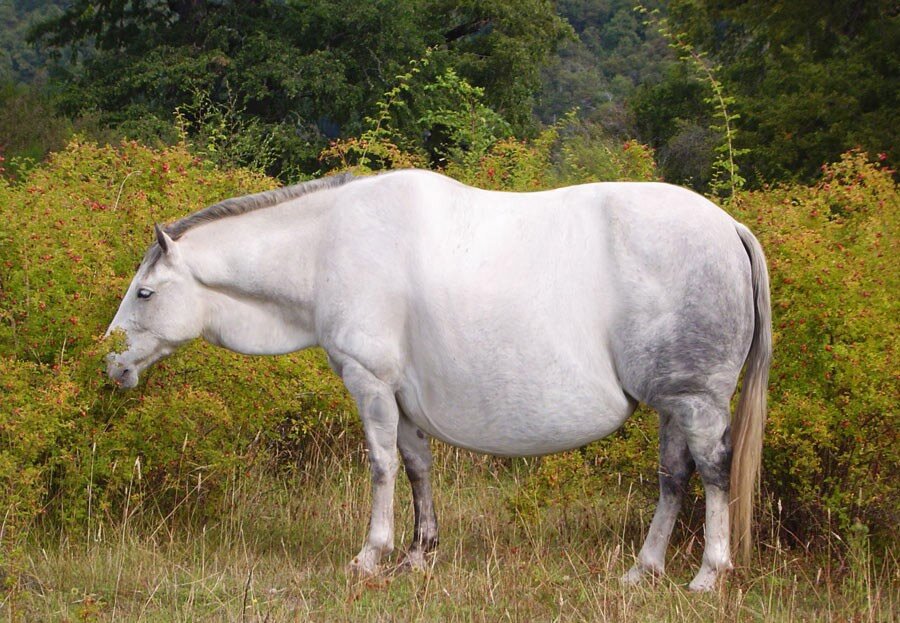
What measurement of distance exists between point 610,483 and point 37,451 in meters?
3.36

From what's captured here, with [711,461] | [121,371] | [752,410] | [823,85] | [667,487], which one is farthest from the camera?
[823,85]

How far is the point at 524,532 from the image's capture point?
6797 millimetres

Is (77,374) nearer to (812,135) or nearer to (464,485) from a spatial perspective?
(464,485)

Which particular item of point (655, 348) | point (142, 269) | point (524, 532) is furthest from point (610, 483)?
point (142, 269)

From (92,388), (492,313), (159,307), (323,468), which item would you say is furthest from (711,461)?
(323,468)

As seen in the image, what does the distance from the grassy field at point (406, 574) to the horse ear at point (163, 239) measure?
1.59m

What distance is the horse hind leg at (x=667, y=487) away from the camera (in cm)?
573

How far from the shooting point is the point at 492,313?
547 cm

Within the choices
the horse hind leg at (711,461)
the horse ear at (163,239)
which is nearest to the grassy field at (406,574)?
the horse hind leg at (711,461)

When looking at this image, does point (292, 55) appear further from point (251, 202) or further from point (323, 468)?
point (251, 202)

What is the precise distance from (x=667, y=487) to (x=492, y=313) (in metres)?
1.30

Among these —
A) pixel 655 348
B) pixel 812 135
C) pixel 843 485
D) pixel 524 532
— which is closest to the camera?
pixel 655 348

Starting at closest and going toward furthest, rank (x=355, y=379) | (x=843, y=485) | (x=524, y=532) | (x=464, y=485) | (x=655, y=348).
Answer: (x=655, y=348)
(x=355, y=379)
(x=843, y=485)
(x=524, y=532)
(x=464, y=485)

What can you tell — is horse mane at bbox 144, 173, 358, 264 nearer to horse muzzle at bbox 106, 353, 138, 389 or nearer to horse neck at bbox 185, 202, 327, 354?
horse neck at bbox 185, 202, 327, 354
